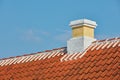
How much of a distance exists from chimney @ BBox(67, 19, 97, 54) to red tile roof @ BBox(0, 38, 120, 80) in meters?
0.22

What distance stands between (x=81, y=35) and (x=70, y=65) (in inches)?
56.5

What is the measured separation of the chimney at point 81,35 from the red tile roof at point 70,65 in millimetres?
218

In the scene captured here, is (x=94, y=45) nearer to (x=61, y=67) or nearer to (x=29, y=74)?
(x=61, y=67)

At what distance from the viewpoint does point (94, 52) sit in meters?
14.4

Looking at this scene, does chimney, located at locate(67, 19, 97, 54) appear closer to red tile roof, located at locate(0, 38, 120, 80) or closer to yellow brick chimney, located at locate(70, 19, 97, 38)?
yellow brick chimney, located at locate(70, 19, 97, 38)

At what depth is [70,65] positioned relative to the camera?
14391mm

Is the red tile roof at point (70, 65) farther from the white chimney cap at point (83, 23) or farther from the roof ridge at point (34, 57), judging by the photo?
the white chimney cap at point (83, 23)

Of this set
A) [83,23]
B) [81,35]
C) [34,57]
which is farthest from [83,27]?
[34,57]

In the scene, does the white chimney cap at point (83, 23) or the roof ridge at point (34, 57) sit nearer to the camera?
the white chimney cap at point (83, 23)

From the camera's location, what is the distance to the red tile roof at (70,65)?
1309cm

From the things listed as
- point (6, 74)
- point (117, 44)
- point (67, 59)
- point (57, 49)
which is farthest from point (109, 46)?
point (6, 74)

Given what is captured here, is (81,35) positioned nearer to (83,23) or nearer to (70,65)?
(83,23)

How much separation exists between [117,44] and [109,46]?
0.96ft

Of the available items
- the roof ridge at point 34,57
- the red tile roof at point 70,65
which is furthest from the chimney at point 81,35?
the roof ridge at point 34,57
